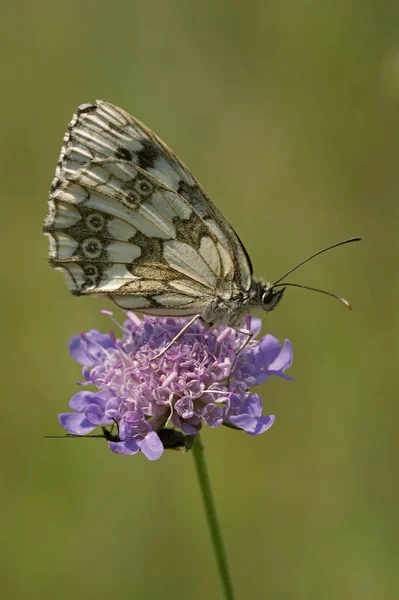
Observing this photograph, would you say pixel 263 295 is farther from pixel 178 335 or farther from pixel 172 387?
pixel 172 387

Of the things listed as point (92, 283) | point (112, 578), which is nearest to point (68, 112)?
point (92, 283)

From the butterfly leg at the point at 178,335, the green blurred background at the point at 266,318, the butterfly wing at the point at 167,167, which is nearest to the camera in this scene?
the butterfly leg at the point at 178,335

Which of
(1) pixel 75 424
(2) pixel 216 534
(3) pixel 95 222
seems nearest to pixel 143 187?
(3) pixel 95 222

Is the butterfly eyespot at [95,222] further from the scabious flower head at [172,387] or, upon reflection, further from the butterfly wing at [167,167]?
the scabious flower head at [172,387]

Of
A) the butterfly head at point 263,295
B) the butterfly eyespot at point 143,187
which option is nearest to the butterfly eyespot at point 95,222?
the butterfly eyespot at point 143,187

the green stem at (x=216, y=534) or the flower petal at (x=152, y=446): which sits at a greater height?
the flower petal at (x=152, y=446)

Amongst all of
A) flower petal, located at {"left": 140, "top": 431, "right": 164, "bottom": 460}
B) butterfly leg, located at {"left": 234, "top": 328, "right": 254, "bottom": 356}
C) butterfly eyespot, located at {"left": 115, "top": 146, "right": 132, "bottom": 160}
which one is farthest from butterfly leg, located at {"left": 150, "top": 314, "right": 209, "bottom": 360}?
butterfly eyespot, located at {"left": 115, "top": 146, "right": 132, "bottom": 160}

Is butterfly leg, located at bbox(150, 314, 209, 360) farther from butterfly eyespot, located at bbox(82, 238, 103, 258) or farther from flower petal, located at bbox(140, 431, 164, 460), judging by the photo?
butterfly eyespot, located at bbox(82, 238, 103, 258)
